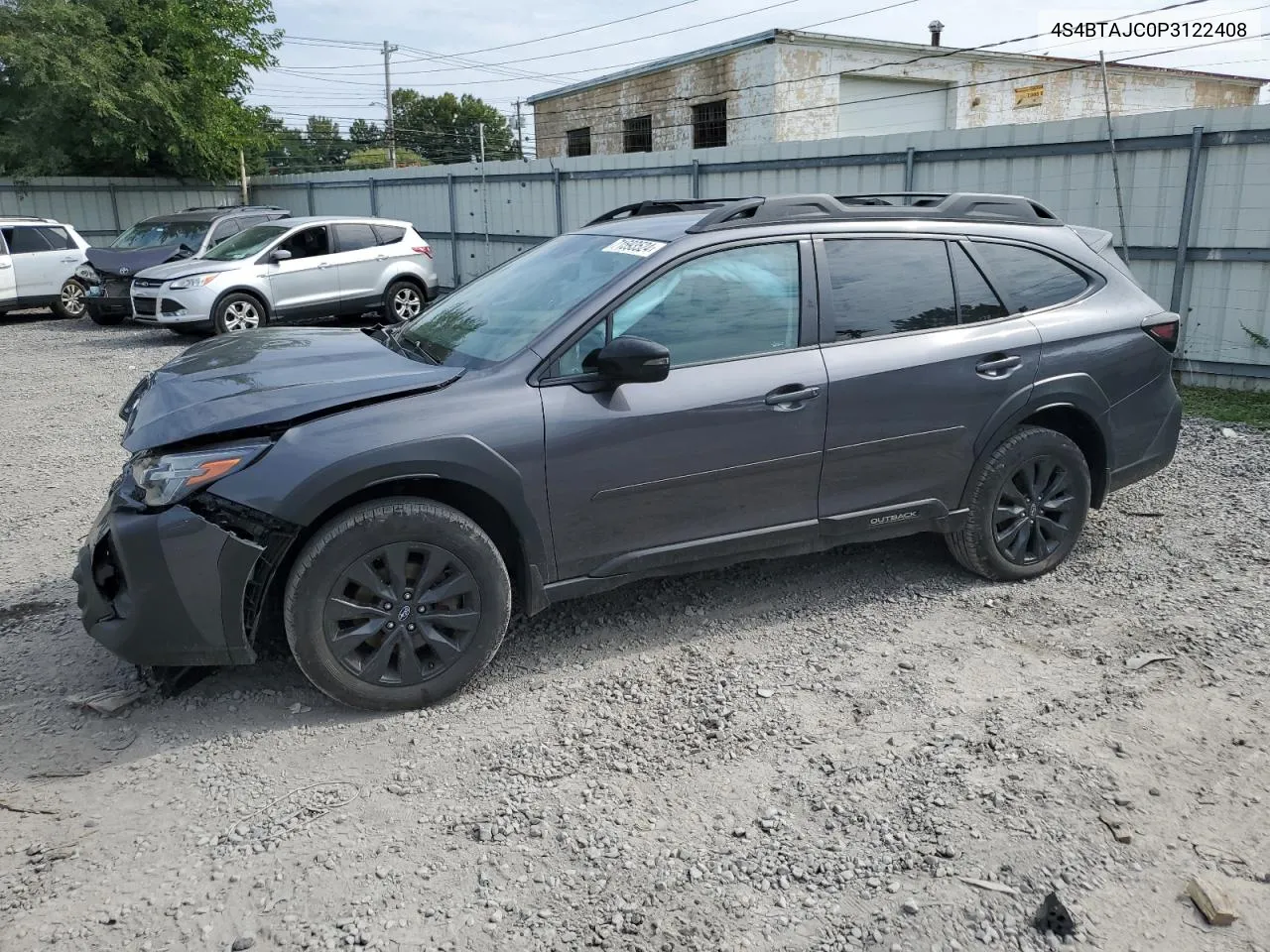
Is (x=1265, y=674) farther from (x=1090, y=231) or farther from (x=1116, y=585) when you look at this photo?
(x=1090, y=231)

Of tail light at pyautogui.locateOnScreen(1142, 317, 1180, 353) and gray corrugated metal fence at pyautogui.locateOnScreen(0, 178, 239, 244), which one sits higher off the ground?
gray corrugated metal fence at pyautogui.locateOnScreen(0, 178, 239, 244)

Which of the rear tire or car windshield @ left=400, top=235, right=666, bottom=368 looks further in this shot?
the rear tire

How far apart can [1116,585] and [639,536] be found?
2.45m

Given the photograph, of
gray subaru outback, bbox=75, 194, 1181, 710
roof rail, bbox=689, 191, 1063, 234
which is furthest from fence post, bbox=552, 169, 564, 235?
roof rail, bbox=689, 191, 1063, 234

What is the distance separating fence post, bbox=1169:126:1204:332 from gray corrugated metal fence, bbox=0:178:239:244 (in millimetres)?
21048

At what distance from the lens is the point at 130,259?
594 inches

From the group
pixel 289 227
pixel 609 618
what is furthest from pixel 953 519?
pixel 289 227

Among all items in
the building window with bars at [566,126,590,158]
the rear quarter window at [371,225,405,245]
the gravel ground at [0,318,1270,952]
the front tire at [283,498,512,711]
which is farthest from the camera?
the building window with bars at [566,126,590,158]

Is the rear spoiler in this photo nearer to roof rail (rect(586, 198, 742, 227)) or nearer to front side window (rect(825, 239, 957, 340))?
front side window (rect(825, 239, 957, 340))

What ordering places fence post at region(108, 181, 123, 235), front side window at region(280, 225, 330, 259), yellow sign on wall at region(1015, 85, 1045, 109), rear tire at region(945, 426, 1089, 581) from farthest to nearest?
yellow sign on wall at region(1015, 85, 1045, 109) → fence post at region(108, 181, 123, 235) → front side window at region(280, 225, 330, 259) → rear tire at region(945, 426, 1089, 581)

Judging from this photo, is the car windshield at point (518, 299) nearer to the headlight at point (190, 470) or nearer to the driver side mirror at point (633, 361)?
the driver side mirror at point (633, 361)

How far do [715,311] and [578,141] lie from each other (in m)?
26.1

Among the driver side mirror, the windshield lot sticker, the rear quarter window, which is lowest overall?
the driver side mirror

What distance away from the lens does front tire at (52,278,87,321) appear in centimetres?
1612
